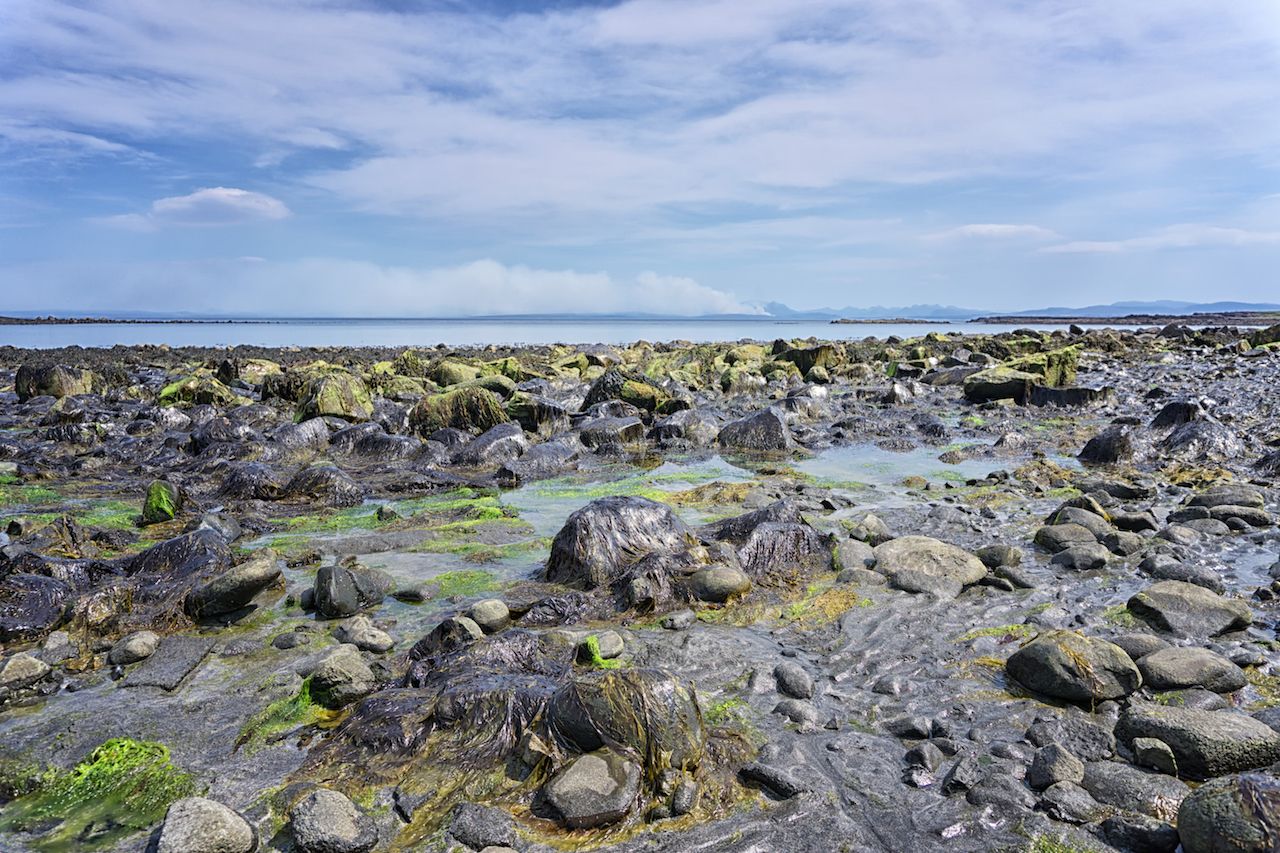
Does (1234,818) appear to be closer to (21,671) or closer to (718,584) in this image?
(718,584)

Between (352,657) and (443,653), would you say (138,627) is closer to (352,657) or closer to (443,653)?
(352,657)

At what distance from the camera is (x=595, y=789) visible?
3.82 metres

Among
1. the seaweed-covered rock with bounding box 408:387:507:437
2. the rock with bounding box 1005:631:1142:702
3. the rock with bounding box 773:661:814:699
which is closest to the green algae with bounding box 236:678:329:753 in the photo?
the rock with bounding box 773:661:814:699

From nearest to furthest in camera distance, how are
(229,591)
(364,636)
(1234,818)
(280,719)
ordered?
1. (1234,818)
2. (280,719)
3. (364,636)
4. (229,591)

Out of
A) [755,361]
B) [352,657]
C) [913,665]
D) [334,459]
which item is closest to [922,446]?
[913,665]

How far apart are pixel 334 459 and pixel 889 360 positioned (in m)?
26.1

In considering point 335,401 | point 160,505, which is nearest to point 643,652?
point 160,505

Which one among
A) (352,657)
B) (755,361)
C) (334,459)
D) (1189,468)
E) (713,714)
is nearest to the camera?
(713,714)

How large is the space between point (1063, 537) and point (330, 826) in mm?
7399

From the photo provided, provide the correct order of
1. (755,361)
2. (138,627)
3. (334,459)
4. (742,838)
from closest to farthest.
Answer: (742,838) < (138,627) < (334,459) < (755,361)

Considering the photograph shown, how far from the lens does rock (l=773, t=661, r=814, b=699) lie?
507cm

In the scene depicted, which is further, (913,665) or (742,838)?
(913,665)

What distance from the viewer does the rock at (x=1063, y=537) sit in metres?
7.90

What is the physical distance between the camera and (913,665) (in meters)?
5.50
